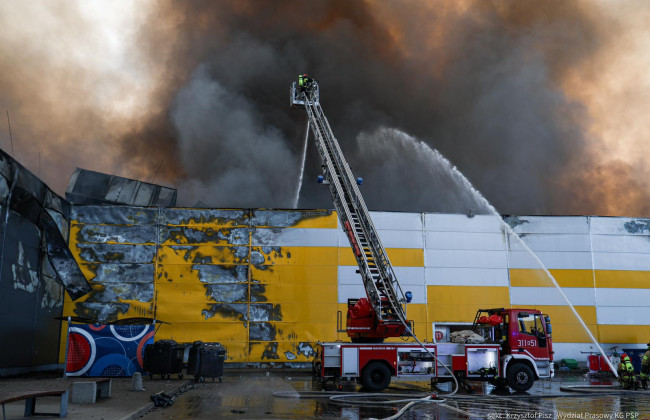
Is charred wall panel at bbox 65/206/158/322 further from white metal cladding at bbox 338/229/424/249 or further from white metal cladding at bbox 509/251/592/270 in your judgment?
white metal cladding at bbox 509/251/592/270

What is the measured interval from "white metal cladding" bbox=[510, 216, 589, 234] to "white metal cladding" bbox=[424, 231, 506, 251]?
118 centimetres

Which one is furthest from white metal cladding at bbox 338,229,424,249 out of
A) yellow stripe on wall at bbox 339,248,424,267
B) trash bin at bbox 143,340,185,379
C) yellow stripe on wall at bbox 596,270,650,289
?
trash bin at bbox 143,340,185,379

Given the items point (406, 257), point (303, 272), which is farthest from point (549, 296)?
point (303, 272)

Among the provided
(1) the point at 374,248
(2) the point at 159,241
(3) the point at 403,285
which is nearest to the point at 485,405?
(1) the point at 374,248

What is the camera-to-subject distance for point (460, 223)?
2642cm

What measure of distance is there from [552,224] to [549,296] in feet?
11.7

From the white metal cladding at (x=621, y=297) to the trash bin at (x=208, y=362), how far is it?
18506mm

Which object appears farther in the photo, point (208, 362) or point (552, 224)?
point (552, 224)

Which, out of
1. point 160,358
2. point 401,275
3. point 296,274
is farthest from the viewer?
point 401,275

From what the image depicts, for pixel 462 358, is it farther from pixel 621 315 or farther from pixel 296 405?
pixel 621 315

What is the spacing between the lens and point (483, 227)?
26531 millimetres

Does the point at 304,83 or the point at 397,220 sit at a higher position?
the point at 304,83

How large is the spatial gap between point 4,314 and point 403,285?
16.1 m

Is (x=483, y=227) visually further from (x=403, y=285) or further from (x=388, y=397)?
(x=388, y=397)
